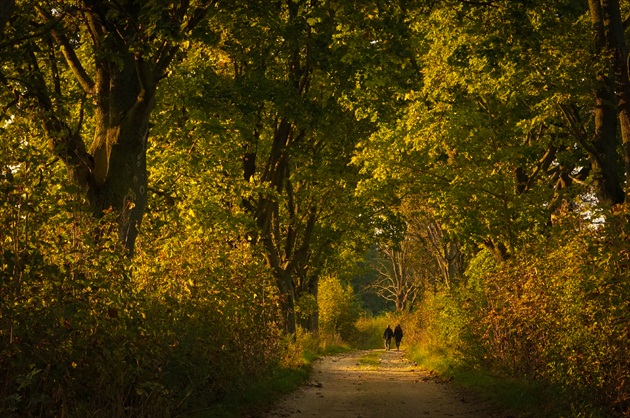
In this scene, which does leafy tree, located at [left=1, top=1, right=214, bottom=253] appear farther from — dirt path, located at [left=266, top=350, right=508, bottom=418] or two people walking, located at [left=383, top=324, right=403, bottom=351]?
two people walking, located at [left=383, top=324, right=403, bottom=351]

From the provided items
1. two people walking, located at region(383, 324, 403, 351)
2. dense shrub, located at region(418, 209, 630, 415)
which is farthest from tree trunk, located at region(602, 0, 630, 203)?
two people walking, located at region(383, 324, 403, 351)

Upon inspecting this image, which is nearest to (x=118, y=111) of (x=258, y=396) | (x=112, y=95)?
(x=112, y=95)

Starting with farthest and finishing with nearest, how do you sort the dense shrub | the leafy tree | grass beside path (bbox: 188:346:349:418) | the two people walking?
the two people walking
the leafy tree
grass beside path (bbox: 188:346:349:418)
the dense shrub

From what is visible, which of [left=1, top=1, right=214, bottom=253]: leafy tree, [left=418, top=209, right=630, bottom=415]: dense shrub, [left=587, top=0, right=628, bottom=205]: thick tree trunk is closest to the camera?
[left=418, top=209, right=630, bottom=415]: dense shrub

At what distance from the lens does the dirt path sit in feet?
46.6

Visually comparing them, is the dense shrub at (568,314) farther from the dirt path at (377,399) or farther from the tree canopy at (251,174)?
the dirt path at (377,399)

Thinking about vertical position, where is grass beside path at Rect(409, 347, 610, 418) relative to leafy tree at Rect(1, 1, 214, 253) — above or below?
below

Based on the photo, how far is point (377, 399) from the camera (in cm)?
1689

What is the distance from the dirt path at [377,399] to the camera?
14203mm

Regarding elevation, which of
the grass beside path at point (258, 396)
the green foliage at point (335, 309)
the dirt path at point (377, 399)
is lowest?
the dirt path at point (377, 399)

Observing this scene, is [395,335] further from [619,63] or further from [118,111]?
[118,111]

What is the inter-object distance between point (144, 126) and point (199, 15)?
2.38m

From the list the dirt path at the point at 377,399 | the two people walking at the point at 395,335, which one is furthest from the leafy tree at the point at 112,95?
the two people walking at the point at 395,335

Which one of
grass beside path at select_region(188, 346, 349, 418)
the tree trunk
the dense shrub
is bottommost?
grass beside path at select_region(188, 346, 349, 418)
